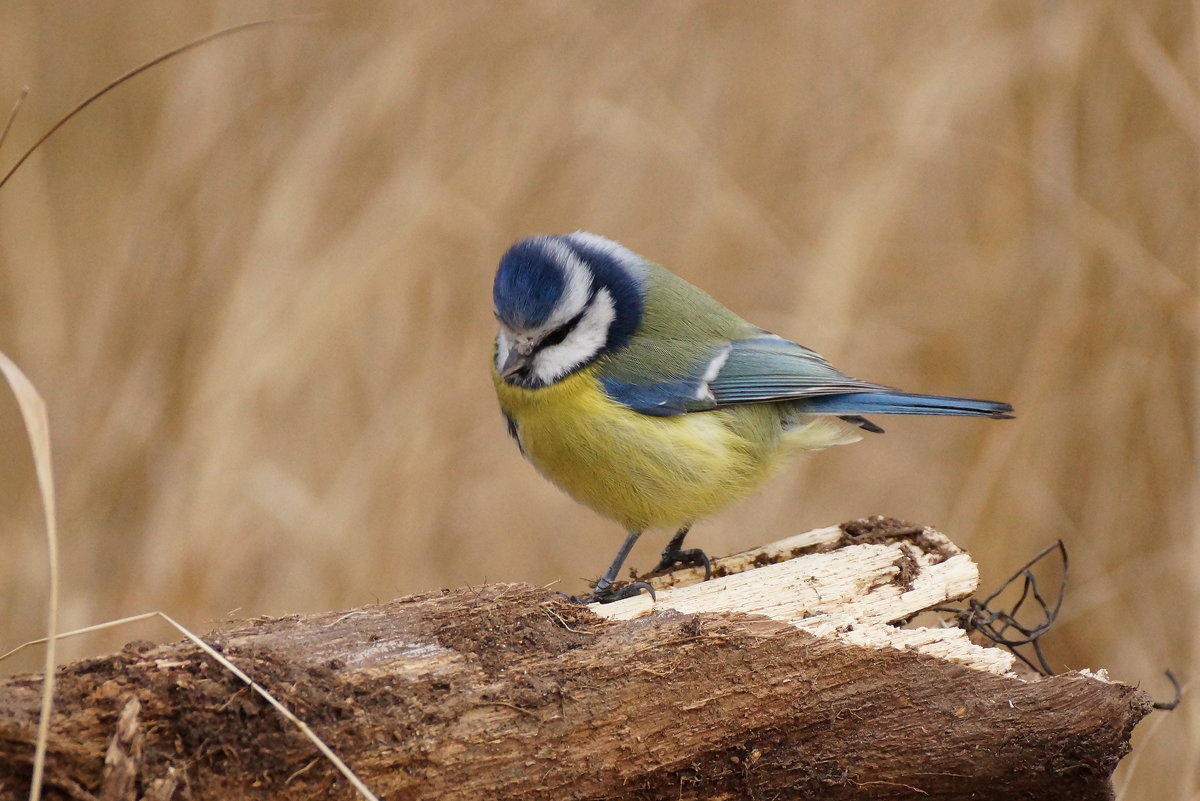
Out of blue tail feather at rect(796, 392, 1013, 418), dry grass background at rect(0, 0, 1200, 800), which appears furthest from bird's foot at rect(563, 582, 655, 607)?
dry grass background at rect(0, 0, 1200, 800)

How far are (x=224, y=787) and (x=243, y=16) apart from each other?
3.34 metres

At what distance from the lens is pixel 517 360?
2.97 metres

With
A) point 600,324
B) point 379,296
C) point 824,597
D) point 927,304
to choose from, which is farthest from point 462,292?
point 824,597

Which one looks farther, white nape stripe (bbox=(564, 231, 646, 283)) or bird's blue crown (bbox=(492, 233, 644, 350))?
white nape stripe (bbox=(564, 231, 646, 283))

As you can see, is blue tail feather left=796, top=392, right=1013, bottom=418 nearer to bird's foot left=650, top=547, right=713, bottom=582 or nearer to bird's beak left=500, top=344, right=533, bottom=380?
bird's foot left=650, top=547, right=713, bottom=582

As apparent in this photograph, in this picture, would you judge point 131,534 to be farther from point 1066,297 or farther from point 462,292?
point 1066,297

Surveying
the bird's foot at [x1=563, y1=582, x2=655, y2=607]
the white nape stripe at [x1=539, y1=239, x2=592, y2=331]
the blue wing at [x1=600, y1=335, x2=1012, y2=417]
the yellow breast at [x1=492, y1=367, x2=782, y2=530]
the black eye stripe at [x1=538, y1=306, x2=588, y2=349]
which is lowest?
the bird's foot at [x1=563, y1=582, x2=655, y2=607]

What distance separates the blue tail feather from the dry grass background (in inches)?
53.8

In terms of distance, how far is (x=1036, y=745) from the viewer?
79.4 inches

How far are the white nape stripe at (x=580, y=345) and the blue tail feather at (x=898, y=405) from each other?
0.59m

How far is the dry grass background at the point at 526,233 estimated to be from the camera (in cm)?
406

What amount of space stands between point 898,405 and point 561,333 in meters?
0.92

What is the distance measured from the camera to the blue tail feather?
288 cm

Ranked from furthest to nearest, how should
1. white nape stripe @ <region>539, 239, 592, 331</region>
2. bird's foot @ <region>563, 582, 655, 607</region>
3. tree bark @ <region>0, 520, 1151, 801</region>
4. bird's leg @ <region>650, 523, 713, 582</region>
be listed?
white nape stripe @ <region>539, 239, 592, 331</region> → bird's leg @ <region>650, 523, 713, 582</region> → bird's foot @ <region>563, 582, 655, 607</region> → tree bark @ <region>0, 520, 1151, 801</region>
